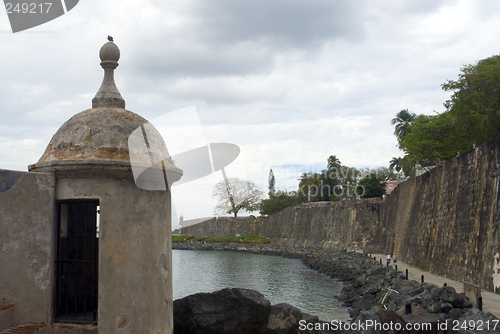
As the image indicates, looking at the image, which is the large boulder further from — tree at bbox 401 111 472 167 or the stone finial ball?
tree at bbox 401 111 472 167

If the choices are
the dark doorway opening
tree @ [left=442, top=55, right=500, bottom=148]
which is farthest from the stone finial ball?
tree @ [left=442, top=55, right=500, bottom=148]

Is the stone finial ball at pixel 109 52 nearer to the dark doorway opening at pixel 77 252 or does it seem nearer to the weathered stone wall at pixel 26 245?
the weathered stone wall at pixel 26 245

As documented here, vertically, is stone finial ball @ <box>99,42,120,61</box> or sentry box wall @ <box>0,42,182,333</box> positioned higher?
stone finial ball @ <box>99,42,120,61</box>

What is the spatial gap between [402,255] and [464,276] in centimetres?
1026

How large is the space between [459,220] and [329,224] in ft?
84.0

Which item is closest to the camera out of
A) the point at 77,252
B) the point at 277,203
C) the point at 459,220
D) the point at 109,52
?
the point at 109,52

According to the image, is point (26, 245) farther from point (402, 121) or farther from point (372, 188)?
point (402, 121)

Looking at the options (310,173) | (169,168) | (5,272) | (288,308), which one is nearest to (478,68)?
(288,308)

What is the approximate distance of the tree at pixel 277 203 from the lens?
197 ft

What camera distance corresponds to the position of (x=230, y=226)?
2424 inches

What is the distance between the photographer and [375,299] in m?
14.2

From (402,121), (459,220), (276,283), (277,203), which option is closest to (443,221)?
(459,220)

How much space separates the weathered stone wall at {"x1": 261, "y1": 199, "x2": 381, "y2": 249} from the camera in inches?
1448

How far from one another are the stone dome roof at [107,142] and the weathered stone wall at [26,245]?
0.83ft
